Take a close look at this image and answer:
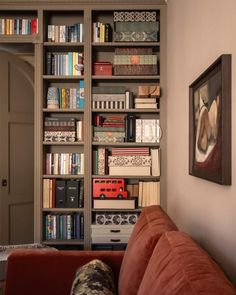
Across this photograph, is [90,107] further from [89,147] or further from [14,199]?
[14,199]

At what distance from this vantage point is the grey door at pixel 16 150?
3182mm

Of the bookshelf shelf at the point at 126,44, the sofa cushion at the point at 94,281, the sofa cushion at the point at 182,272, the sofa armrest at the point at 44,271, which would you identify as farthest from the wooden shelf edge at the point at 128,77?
the sofa cushion at the point at 182,272

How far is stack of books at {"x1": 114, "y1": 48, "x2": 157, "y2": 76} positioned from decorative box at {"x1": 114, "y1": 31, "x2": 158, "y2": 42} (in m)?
0.09

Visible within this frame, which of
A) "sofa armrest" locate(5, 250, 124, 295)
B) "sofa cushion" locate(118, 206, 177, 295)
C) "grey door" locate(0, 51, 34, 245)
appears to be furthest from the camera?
"grey door" locate(0, 51, 34, 245)

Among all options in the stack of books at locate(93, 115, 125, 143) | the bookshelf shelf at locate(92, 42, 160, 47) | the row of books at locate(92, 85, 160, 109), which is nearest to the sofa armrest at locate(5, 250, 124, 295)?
the stack of books at locate(93, 115, 125, 143)

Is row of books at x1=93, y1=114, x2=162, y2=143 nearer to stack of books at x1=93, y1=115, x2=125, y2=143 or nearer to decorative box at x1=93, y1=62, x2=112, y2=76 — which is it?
stack of books at x1=93, y1=115, x2=125, y2=143

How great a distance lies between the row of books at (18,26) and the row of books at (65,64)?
297mm

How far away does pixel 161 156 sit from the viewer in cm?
299

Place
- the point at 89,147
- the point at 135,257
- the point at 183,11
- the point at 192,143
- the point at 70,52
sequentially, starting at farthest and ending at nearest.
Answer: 1. the point at 70,52
2. the point at 89,147
3. the point at 183,11
4. the point at 192,143
5. the point at 135,257

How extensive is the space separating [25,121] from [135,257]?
2338mm

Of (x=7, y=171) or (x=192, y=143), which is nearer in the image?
(x=192, y=143)

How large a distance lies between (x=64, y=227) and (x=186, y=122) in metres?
1.64

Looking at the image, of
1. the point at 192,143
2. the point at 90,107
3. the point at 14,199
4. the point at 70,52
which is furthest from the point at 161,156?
the point at 14,199

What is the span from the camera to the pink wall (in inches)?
49.8
